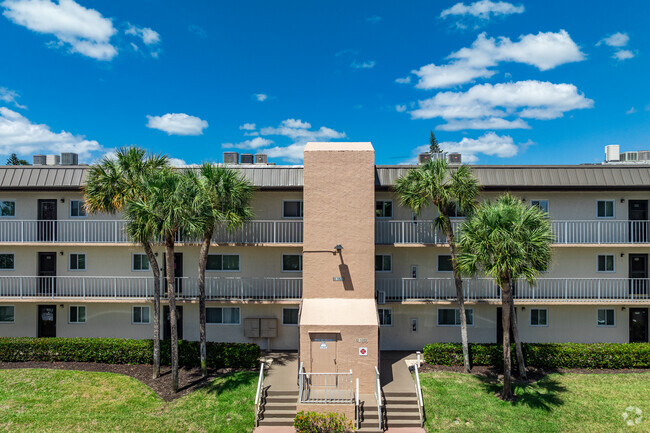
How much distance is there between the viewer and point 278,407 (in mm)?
14938

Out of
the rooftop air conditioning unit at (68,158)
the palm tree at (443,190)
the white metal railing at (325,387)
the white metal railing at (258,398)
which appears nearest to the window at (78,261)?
the rooftop air conditioning unit at (68,158)

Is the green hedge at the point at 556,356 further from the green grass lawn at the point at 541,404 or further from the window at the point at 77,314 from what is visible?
the window at the point at 77,314

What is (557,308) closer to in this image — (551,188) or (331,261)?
(551,188)

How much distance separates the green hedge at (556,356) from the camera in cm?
1769

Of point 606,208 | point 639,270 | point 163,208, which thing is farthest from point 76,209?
point 639,270

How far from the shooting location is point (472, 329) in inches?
792

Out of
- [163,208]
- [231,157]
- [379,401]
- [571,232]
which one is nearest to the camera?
[379,401]

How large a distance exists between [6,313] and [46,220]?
561cm

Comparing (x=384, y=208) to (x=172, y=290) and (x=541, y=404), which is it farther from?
(x=172, y=290)

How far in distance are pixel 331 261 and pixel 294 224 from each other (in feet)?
9.87

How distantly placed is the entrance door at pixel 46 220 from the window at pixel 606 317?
2660 centimetres

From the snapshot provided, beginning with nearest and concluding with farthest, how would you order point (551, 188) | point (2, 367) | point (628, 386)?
point (628, 386)
point (2, 367)
point (551, 188)

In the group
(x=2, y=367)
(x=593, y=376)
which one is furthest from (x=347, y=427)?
(x=2, y=367)

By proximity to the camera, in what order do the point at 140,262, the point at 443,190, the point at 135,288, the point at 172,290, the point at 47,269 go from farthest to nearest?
1. the point at 47,269
2. the point at 140,262
3. the point at 135,288
4. the point at 443,190
5. the point at 172,290
